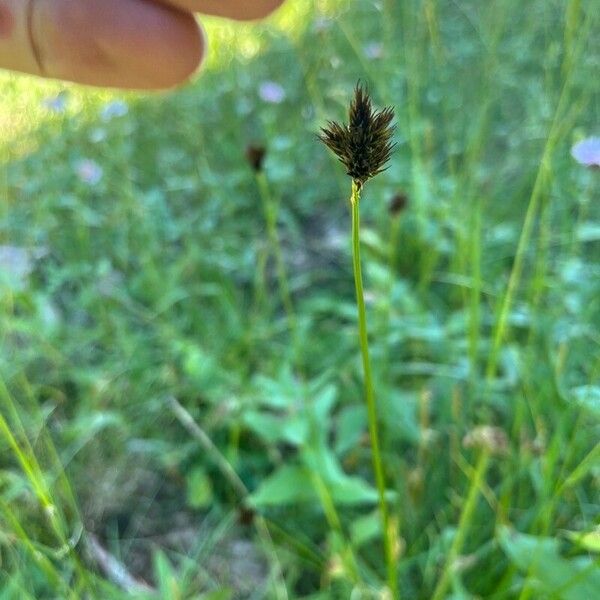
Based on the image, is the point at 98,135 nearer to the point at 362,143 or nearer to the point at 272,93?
the point at 272,93

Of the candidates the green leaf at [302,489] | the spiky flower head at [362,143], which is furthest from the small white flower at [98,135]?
the spiky flower head at [362,143]

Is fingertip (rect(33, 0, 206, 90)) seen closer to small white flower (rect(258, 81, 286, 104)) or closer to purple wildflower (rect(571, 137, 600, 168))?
purple wildflower (rect(571, 137, 600, 168))

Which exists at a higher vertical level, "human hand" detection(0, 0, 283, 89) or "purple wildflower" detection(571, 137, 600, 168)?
"human hand" detection(0, 0, 283, 89)

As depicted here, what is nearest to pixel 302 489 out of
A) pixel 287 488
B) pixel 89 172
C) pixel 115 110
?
pixel 287 488

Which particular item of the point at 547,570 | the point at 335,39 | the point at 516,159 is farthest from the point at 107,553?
the point at 335,39

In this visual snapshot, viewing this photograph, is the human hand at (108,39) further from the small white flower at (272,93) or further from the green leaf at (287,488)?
the small white flower at (272,93)

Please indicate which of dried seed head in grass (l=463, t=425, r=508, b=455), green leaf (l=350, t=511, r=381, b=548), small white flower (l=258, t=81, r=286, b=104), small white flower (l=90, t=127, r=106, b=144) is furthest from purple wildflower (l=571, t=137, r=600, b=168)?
small white flower (l=90, t=127, r=106, b=144)
